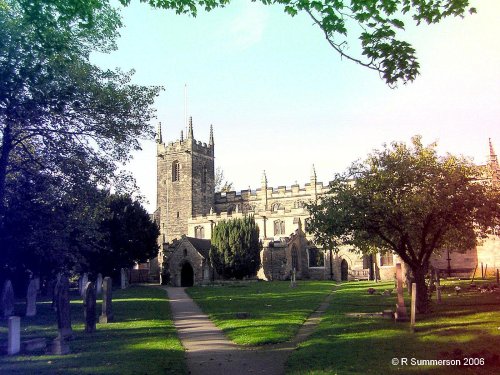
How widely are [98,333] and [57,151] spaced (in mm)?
6846

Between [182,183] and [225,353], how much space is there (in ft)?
190

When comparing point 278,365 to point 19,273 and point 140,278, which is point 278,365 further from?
point 140,278

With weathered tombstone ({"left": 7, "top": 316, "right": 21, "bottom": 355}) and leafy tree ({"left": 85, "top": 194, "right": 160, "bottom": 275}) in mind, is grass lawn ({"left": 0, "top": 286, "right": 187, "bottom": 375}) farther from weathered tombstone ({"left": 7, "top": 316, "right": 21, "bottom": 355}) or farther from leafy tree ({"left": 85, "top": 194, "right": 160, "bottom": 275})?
leafy tree ({"left": 85, "top": 194, "right": 160, "bottom": 275})

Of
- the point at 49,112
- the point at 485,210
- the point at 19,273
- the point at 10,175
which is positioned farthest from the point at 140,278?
the point at 485,210

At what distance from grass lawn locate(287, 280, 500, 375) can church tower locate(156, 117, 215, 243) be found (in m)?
51.3

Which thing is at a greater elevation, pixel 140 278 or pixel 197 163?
pixel 197 163

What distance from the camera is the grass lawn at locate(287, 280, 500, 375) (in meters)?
8.13

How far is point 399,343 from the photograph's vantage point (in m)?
10.6

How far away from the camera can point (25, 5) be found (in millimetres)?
7379

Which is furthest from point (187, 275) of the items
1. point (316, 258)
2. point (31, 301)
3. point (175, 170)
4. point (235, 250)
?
point (31, 301)

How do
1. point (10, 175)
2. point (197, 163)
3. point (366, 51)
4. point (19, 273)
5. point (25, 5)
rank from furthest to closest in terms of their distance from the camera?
point (197, 163)
point (19, 273)
point (10, 175)
point (25, 5)
point (366, 51)

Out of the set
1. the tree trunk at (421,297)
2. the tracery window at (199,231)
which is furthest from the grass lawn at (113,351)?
the tracery window at (199,231)

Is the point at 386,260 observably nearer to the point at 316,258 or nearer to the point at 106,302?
the point at 316,258

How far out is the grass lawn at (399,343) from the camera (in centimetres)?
813
